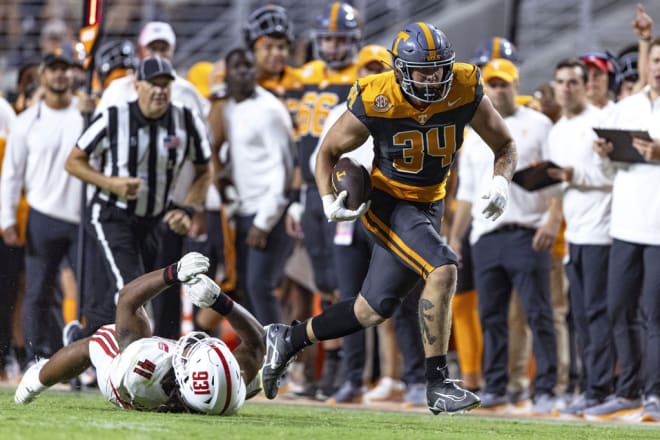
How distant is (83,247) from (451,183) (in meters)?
2.50

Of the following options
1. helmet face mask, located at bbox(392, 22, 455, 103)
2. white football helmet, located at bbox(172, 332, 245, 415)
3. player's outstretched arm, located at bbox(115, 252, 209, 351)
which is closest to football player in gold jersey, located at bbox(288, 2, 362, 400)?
helmet face mask, located at bbox(392, 22, 455, 103)

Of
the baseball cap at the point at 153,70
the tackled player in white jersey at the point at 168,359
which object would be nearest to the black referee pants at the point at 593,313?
the tackled player in white jersey at the point at 168,359

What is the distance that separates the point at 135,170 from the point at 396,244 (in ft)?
7.40

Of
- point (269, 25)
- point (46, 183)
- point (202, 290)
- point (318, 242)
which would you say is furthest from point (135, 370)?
point (269, 25)

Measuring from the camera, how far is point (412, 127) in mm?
6406

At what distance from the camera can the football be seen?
20.6 feet

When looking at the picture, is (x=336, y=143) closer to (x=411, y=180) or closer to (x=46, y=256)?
(x=411, y=180)

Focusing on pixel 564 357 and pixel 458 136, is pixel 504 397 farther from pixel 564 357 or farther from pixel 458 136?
pixel 458 136

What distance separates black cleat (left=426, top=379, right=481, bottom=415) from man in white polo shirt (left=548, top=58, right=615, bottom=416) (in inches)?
87.8

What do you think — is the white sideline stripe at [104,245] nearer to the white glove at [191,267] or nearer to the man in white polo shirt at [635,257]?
the white glove at [191,267]

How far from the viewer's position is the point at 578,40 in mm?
11898

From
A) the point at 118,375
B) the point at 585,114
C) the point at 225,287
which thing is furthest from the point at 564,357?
the point at 118,375

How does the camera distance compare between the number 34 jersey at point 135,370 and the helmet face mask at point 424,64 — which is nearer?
the number 34 jersey at point 135,370

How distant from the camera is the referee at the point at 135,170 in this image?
7.89 meters
